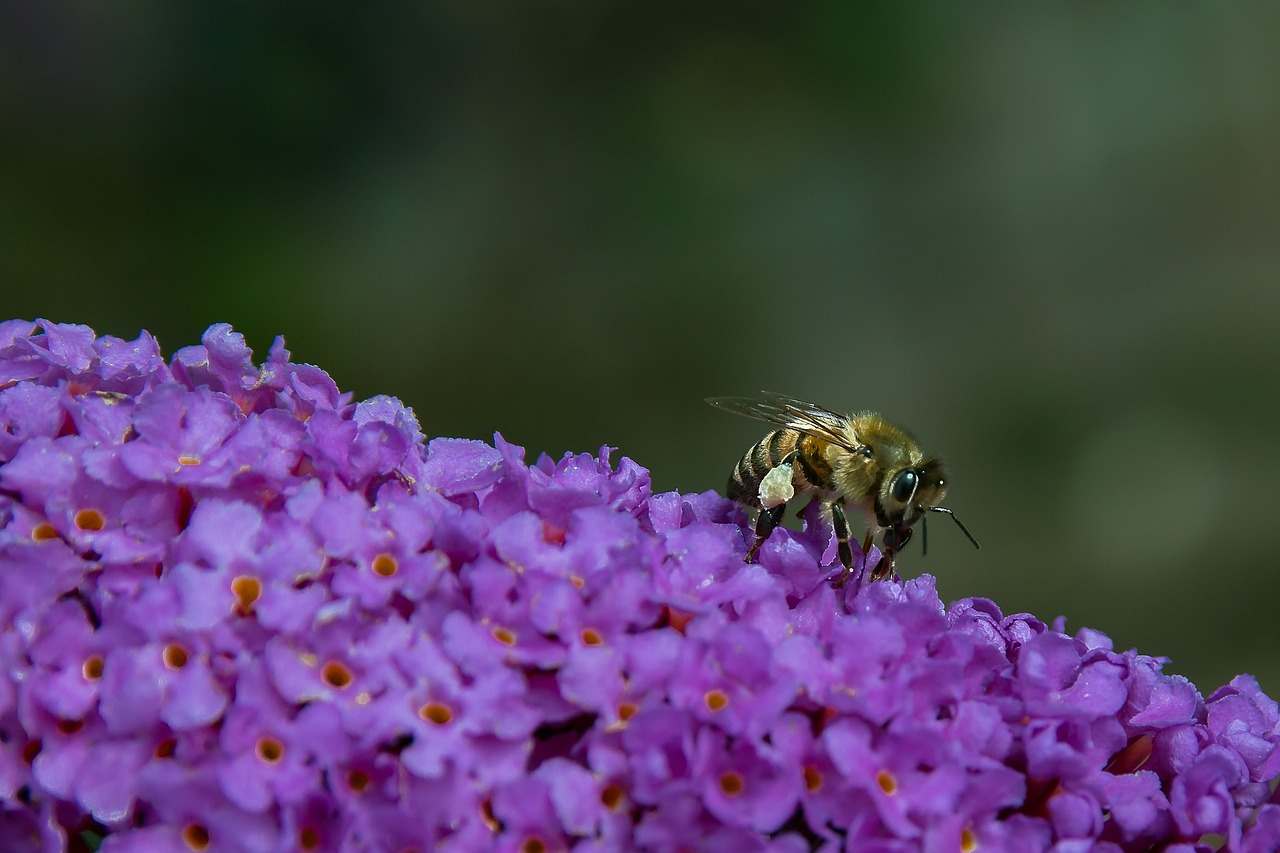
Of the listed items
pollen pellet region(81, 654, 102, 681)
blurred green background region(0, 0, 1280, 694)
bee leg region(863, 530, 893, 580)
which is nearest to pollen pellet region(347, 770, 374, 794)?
pollen pellet region(81, 654, 102, 681)

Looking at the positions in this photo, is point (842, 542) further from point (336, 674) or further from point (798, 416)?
point (336, 674)

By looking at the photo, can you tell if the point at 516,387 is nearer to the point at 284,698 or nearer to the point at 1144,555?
the point at 1144,555

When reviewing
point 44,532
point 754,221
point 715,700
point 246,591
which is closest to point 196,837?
point 246,591

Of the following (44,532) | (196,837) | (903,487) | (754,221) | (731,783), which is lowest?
(196,837)

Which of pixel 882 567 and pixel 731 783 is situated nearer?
pixel 731 783

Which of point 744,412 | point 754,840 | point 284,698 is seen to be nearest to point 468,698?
point 284,698

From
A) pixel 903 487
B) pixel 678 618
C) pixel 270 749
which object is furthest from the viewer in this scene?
pixel 903 487
